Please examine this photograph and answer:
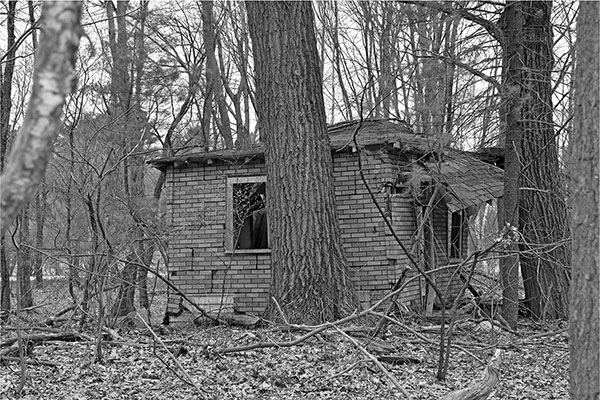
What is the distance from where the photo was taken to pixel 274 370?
676 centimetres

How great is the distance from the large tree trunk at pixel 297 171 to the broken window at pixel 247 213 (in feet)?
12.5

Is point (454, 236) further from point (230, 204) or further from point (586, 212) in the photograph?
point (586, 212)

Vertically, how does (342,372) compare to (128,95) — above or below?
below

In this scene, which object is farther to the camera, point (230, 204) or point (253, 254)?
point (230, 204)

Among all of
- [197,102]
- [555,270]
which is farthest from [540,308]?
[197,102]

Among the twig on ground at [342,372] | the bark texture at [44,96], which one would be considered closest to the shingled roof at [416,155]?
the twig on ground at [342,372]

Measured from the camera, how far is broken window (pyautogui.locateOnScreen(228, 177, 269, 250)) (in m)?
13.7

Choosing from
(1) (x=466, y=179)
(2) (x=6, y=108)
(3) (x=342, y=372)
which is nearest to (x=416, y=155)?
(1) (x=466, y=179)

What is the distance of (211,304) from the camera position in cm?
1400

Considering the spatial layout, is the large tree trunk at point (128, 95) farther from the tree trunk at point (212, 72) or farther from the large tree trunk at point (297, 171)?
the large tree trunk at point (297, 171)

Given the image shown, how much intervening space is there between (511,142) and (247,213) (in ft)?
18.3

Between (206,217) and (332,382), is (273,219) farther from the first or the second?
(206,217)

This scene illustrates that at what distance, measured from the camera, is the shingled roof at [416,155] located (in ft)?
40.9

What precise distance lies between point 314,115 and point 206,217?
17.6 ft
